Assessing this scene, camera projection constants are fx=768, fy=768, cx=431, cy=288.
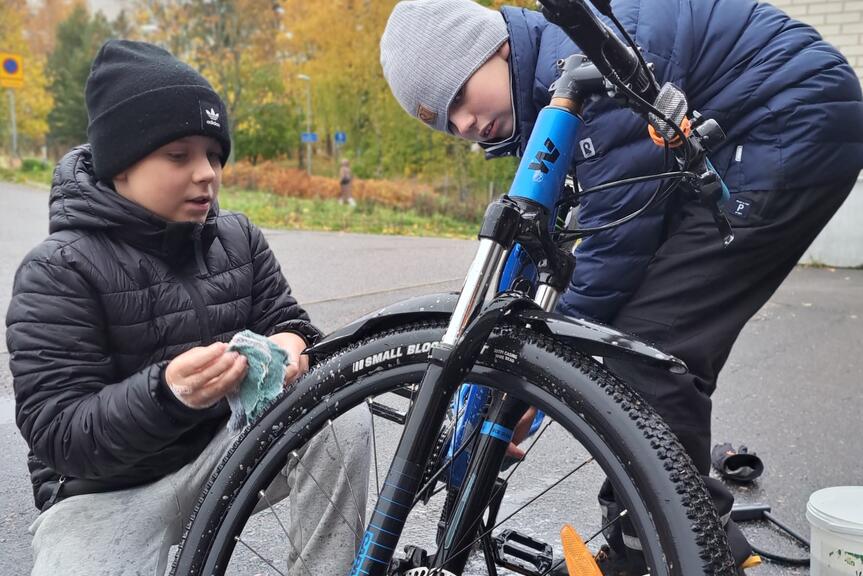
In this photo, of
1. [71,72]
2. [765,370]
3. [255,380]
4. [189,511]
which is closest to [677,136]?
[255,380]

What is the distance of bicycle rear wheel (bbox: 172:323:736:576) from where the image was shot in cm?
108

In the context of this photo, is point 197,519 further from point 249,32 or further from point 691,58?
point 249,32

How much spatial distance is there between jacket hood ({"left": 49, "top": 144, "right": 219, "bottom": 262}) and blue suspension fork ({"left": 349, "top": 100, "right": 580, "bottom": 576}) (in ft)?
2.78

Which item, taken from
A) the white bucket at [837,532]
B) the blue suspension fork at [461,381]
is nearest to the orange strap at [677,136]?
the blue suspension fork at [461,381]

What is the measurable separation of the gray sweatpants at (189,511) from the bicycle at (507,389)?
25 centimetres

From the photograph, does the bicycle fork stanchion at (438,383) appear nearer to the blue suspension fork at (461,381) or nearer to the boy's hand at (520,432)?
the blue suspension fork at (461,381)

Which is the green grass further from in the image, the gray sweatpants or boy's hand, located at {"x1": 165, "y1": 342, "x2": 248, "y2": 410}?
boy's hand, located at {"x1": 165, "y1": 342, "x2": 248, "y2": 410}

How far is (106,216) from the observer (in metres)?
1.73

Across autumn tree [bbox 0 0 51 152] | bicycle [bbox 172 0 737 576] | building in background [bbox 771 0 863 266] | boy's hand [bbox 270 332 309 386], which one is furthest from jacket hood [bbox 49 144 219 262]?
autumn tree [bbox 0 0 51 152]

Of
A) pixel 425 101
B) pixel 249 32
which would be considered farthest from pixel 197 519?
pixel 249 32

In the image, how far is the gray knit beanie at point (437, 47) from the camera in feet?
5.46

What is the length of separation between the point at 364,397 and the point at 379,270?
6899mm

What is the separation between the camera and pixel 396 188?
2106 centimetres

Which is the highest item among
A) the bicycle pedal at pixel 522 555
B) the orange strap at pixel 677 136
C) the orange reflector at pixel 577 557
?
the orange strap at pixel 677 136
